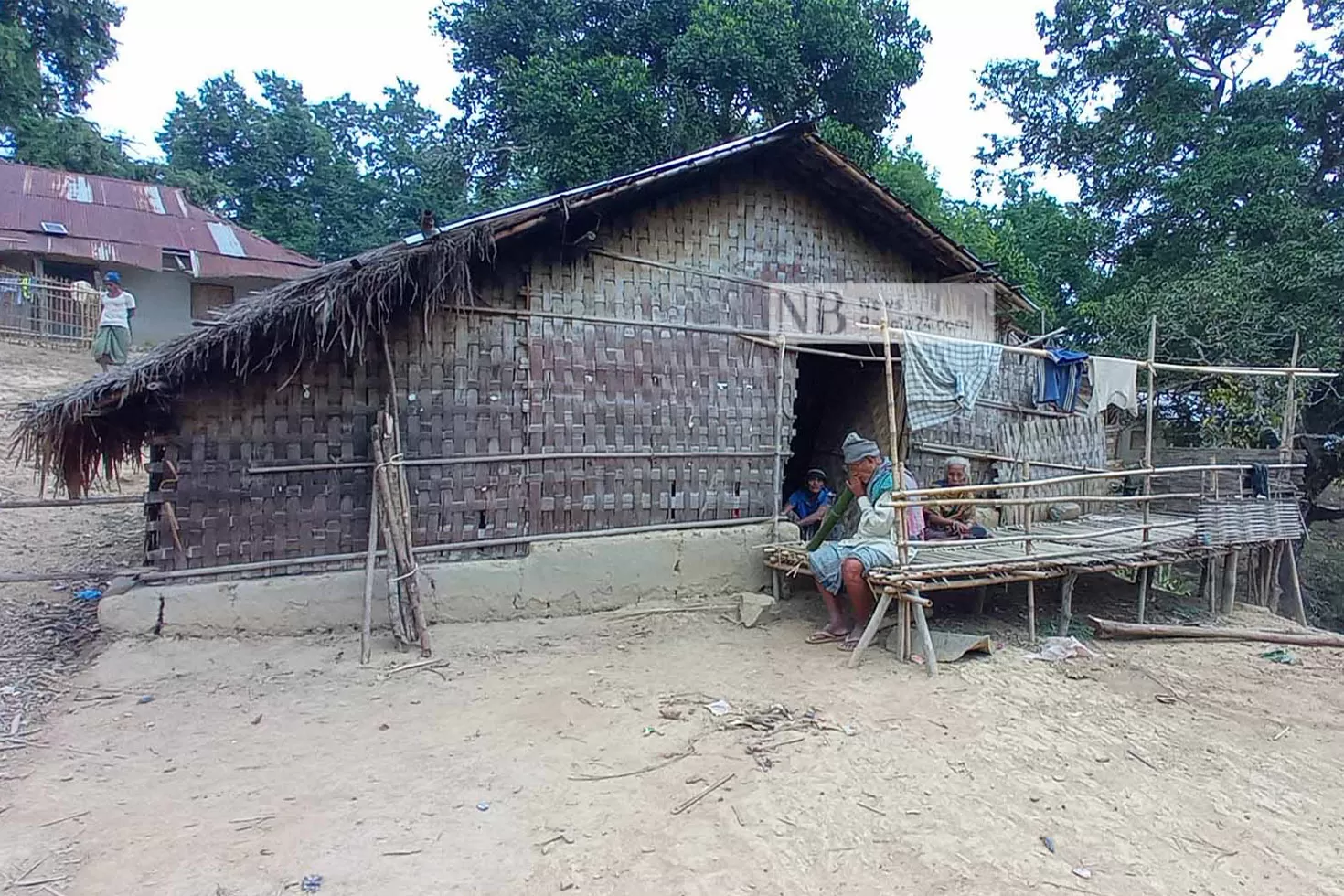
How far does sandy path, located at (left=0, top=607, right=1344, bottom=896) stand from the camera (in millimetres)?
3029

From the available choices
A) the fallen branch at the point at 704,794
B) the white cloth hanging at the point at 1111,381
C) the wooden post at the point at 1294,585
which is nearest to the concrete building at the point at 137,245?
the fallen branch at the point at 704,794

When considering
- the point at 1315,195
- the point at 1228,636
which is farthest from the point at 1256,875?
the point at 1315,195

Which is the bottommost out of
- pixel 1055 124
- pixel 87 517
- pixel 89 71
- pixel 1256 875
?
pixel 1256 875

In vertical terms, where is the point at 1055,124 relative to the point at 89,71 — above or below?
below

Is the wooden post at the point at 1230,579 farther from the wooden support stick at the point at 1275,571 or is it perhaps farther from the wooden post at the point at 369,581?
the wooden post at the point at 369,581

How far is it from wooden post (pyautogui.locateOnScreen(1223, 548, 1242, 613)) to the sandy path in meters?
2.64

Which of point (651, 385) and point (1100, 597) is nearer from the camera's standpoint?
point (651, 385)

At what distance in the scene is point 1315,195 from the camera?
41.1ft

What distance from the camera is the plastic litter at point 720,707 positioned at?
4.52m

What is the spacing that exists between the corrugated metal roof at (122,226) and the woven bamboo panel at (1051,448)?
643 inches

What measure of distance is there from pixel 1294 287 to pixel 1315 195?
3317 millimetres

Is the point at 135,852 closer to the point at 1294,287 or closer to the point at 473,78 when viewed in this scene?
the point at 1294,287

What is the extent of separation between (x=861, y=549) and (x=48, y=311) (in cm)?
1520

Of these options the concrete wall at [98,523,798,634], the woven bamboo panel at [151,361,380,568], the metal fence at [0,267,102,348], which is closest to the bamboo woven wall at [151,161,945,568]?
the woven bamboo panel at [151,361,380,568]
